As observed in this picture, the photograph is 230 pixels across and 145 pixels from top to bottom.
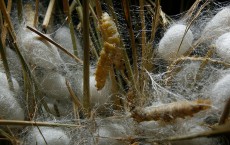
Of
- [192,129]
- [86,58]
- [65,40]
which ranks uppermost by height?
[65,40]

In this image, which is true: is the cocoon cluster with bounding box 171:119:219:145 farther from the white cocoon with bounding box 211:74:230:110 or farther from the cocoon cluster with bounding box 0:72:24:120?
the cocoon cluster with bounding box 0:72:24:120

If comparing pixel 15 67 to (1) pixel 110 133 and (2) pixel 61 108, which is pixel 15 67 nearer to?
(2) pixel 61 108

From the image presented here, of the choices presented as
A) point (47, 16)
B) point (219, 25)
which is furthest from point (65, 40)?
point (219, 25)

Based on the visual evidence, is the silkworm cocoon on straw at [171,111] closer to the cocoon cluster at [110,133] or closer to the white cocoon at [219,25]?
the cocoon cluster at [110,133]

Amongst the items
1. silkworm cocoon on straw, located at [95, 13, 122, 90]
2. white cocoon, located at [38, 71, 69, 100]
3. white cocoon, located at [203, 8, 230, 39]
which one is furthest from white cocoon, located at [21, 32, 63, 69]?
white cocoon, located at [203, 8, 230, 39]

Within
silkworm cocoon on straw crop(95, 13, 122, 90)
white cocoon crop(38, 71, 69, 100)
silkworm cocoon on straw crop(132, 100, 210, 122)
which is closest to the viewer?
silkworm cocoon on straw crop(132, 100, 210, 122)

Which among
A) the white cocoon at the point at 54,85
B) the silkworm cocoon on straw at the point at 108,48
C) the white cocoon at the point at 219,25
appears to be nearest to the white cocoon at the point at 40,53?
the white cocoon at the point at 54,85
